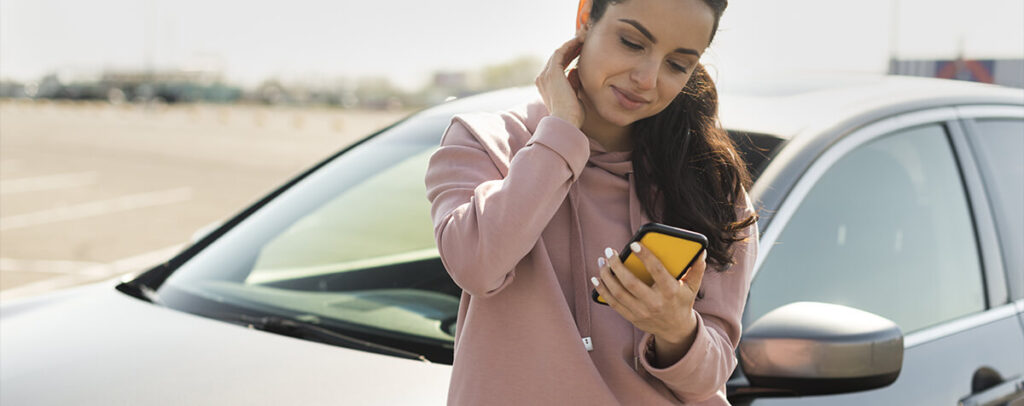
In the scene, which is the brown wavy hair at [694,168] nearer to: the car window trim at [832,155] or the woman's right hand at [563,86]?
the woman's right hand at [563,86]

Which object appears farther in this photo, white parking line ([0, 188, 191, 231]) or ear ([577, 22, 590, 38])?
white parking line ([0, 188, 191, 231])

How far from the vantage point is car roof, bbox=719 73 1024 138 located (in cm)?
214

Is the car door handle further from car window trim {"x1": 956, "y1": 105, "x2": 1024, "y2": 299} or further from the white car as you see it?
car window trim {"x1": 956, "y1": 105, "x2": 1024, "y2": 299}

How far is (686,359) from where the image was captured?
1.28 meters

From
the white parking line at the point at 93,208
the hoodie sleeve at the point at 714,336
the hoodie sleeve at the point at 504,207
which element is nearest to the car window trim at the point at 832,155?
the hoodie sleeve at the point at 714,336

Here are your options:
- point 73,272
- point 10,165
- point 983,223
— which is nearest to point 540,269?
point 983,223

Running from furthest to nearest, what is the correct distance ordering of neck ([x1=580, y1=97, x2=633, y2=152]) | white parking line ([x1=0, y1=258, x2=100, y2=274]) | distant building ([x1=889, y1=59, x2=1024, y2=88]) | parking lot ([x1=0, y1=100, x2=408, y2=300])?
parking lot ([x1=0, y1=100, x2=408, y2=300]) < white parking line ([x1=0, y1=258, x2=100, y2=274]) < distant building ([x1=889, y1=59, x2=1024, y2=88]) < neck ([x1=580, y1=97, x2=633, y2=152])

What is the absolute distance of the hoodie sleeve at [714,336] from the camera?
4.25 feet

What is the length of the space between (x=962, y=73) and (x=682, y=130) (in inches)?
106

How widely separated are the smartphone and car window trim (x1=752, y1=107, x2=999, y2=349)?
67 centimetres

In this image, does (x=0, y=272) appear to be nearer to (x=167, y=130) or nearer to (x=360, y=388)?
(x=360, y=388)

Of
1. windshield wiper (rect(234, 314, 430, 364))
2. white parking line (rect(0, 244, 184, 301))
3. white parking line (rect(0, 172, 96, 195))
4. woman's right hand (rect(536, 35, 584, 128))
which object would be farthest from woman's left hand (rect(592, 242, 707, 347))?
white parking line (rect(0, 172, 96, 195))

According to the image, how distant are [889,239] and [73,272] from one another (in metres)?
6.37

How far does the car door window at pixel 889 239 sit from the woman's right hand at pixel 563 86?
78 centimetres
